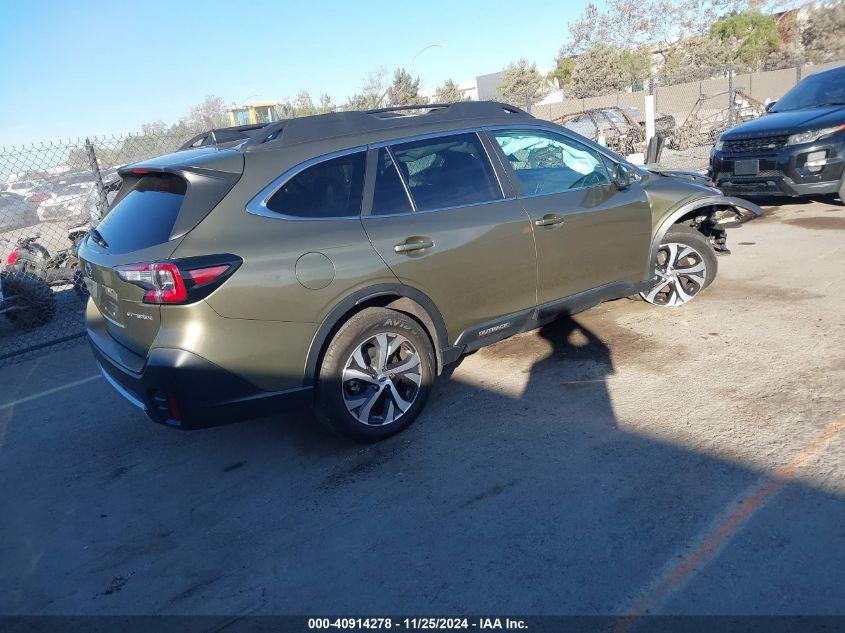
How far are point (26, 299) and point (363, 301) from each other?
6016mm

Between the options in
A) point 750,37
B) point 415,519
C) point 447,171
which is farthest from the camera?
point 750,37

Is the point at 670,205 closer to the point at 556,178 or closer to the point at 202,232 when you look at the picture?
the point at 556,178

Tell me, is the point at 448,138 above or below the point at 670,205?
above

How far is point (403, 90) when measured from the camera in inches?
1356

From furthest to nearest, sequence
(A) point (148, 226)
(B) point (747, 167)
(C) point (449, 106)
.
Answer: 1. (B) point (747, 167)
2. (C) point (449, 106)
3. (A) point (148, 226)

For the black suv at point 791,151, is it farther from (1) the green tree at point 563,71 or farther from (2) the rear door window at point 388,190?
(1) the green tree at point 563,71

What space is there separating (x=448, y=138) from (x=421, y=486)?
229 centimetres

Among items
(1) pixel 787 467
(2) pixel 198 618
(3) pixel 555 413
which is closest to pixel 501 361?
(3) pixel 555 413

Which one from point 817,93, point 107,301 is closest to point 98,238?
point 107,301

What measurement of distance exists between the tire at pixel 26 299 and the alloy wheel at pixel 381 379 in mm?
5845

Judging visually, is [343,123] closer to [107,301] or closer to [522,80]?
[107,301]

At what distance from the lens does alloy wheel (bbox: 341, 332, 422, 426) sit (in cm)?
385

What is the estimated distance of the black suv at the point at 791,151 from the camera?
27.9 ft

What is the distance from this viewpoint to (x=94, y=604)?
2.94 metres
